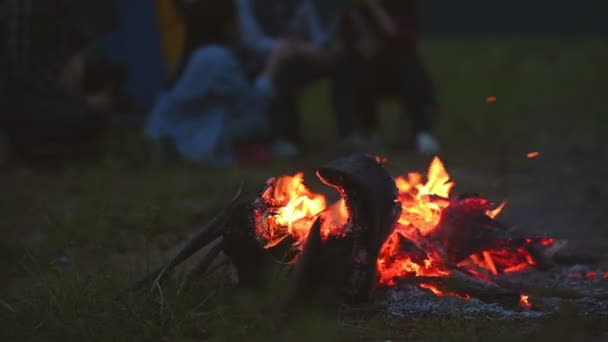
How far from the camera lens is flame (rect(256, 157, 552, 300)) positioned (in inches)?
106

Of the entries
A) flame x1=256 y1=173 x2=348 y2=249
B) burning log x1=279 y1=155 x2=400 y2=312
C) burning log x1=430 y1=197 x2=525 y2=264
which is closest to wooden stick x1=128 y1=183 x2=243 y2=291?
flame x1=256 y1=173 x2=348 y2=249

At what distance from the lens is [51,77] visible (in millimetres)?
6316

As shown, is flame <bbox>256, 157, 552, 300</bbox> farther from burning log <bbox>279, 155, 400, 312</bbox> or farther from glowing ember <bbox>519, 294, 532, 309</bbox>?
glowing ember <bbox>519, 294, 532, 309</bbox>

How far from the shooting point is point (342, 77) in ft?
20.7

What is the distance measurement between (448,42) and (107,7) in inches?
330

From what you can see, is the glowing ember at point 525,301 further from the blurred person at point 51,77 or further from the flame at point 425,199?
the blurred person at point 51,77

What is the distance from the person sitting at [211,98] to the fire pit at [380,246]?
3140mm

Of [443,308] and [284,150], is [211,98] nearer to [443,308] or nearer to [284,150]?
[284,150]

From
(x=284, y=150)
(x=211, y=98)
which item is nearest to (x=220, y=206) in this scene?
(x=211, y=98)

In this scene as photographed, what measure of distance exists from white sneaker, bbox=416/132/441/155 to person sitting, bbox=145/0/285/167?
1.21 m

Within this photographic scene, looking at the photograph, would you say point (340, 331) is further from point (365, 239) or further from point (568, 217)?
point (568, 217)

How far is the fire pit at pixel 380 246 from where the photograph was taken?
2.57m

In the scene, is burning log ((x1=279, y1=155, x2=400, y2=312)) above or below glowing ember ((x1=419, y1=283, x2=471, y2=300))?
above

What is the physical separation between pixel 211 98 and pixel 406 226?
11.2ft
